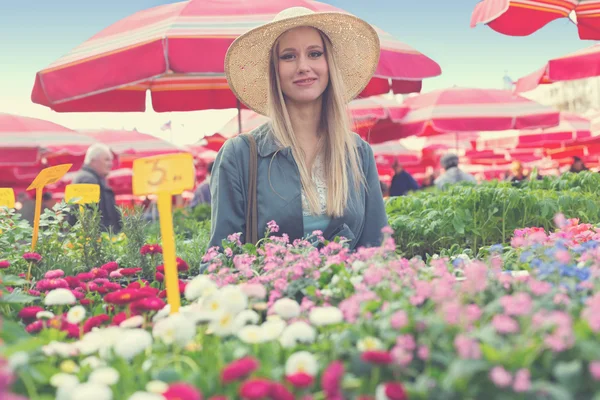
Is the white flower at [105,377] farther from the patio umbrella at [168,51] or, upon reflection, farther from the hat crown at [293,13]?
the patio umbrella at [168,51]

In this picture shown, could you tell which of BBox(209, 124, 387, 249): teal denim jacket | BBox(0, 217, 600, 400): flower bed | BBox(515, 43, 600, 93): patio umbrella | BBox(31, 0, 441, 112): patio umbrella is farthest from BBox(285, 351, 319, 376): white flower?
BBox(515, 43, 600, 93): patio umbrella

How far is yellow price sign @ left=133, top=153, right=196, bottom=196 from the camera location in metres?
1.31

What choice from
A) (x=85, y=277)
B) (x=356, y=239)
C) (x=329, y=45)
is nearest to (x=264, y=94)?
(x=329, y=45)

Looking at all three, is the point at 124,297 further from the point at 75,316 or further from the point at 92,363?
the point at 92,363

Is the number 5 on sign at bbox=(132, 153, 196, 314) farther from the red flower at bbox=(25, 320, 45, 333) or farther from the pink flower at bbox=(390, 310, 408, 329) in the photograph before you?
the pink flower at bbox=(390, 310, 408, 329)

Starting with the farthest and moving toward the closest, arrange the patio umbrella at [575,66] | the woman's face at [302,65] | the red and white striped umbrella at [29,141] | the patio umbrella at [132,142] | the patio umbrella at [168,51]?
the patio umbrella at [132,142] → the red and white striped umbrella at [29,141] → the patio umbrella at [575,66] → the patio umbrella at [168,51] → the woman's face at [302,65]

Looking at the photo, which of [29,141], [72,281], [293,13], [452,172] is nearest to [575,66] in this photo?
[452,172]

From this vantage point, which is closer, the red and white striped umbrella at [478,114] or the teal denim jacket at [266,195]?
the teal denim jacket at [266,195]

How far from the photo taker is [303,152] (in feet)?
8.05

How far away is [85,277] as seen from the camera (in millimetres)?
1916

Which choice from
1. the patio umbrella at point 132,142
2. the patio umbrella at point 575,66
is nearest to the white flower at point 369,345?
the patio umbrella at point 575,66

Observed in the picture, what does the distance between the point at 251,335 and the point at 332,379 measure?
20 cm

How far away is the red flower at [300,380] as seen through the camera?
83 centimetres

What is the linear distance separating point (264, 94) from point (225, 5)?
55.9 inches
